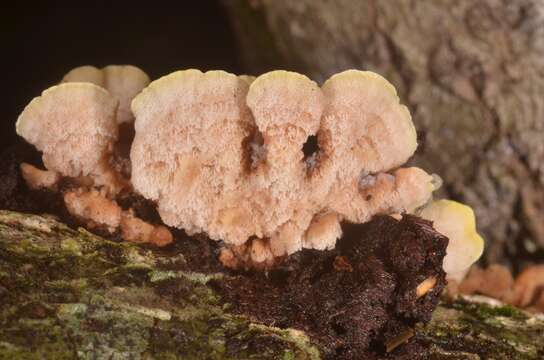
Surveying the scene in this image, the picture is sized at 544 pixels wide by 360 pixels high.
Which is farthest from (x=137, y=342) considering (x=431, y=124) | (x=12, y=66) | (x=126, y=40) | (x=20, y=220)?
(x=126, y=40)

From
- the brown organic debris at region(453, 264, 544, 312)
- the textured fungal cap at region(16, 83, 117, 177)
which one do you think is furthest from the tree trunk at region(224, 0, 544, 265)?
the textured fungal cap at region(16, 83, 117, 177)

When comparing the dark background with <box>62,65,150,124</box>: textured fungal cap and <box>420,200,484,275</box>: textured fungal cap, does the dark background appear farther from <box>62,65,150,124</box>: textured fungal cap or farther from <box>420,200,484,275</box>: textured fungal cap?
<box>420,200,484,275</box>: textured fungal cap

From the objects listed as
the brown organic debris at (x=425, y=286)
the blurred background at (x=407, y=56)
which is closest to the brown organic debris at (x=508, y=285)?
the blurred background at (x=407, y=56)

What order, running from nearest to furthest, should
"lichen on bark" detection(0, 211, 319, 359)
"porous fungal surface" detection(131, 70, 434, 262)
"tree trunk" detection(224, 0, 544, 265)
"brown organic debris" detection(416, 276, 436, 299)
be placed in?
"lichen on bark" detection(0, 211, 319, 359) → "porous fungal surface" detection(131, 70, 434, 262) → "brown organic debris" detection(416, 276, 436, 299) → "tree trunk" detection(224, 0, 544, 265)

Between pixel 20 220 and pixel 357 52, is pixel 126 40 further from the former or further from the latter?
pixel 20 220

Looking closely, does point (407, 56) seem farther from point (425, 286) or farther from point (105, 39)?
point (105, 39)

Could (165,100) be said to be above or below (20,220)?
above

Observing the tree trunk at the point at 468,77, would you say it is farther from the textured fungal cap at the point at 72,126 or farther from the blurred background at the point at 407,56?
the textured fungal cap at the point at 72,126
